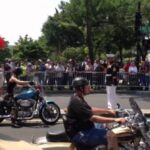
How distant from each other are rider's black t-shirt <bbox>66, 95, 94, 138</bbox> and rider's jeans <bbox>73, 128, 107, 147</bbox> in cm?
9

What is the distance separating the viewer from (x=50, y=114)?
49.2 ft

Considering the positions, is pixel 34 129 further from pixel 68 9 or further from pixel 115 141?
pixel 68 9

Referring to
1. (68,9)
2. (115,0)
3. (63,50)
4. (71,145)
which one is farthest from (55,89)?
(63,50)

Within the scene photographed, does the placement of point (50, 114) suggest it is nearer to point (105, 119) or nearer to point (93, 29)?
point (105, 119)

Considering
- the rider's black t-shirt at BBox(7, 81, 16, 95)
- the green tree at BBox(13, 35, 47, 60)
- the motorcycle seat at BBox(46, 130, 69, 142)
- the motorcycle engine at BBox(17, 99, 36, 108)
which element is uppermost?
the green tree at BBox(13, 35, 47, 60)

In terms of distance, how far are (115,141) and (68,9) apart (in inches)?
2070

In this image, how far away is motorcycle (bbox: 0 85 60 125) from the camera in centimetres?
1477

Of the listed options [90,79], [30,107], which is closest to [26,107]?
[30,107]

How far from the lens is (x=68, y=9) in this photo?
195 ft

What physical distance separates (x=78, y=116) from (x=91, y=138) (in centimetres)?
33

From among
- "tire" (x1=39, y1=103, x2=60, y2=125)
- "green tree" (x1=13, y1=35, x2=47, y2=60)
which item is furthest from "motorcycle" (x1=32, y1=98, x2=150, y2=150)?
"green tree" (x1=13, y1=35, x2=47, y2=60)

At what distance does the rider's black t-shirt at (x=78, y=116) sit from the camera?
7414mm

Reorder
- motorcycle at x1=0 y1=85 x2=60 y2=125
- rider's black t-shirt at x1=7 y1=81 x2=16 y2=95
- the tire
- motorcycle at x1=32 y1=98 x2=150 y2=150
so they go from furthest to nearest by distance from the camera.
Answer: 1. the tire
2. motorcycle at x1=0 y1=85 x2=60 y2=125
3. rider's black t-shirt at x1=7 y1=81 x2=16 y2=95
4. motorcycle at x1=32 y1=98 x2=150 y2=150

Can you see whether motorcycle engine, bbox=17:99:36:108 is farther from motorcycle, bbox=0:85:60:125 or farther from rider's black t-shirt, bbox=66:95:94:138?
rider's black t-shirt, bbox=66:95:94:138
